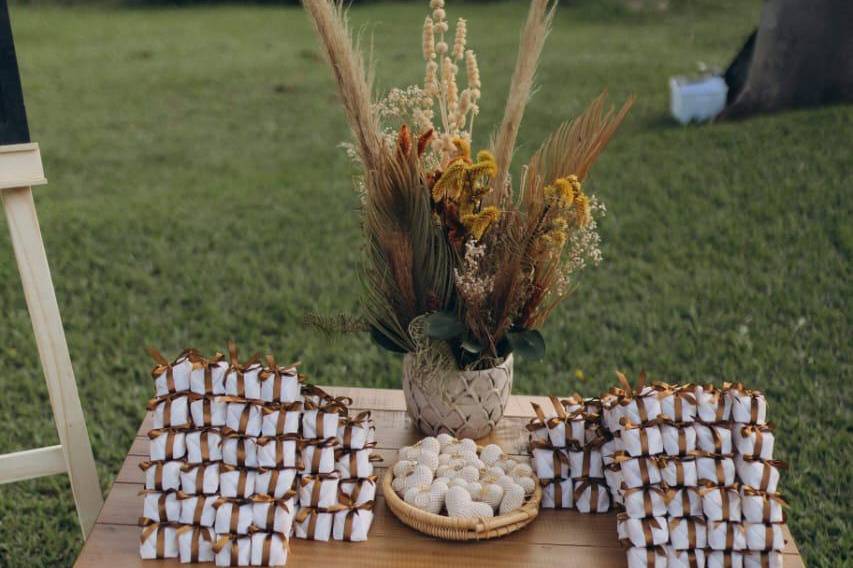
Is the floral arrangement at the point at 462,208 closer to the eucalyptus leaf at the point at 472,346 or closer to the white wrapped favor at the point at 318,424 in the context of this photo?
the eucalyptus leaf at the point at 472,346

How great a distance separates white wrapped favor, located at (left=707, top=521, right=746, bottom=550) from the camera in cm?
165

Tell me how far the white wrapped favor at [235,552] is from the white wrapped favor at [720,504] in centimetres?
83

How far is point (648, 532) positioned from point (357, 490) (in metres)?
0.56

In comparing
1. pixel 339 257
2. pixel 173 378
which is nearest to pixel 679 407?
pixel 173 378

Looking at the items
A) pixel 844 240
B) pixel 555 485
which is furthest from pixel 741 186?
pixel 555 485

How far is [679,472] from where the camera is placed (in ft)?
5.50

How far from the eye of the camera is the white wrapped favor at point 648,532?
166 cm

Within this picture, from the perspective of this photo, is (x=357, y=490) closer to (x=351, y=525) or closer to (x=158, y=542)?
(x=351, y=525)

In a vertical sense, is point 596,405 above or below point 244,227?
above

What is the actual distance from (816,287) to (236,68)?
5437 mm

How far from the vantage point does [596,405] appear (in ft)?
6.34

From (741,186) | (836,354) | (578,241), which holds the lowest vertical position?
(836,354)

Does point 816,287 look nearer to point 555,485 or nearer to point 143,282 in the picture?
point 555,485

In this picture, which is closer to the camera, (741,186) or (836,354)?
(836,354)
